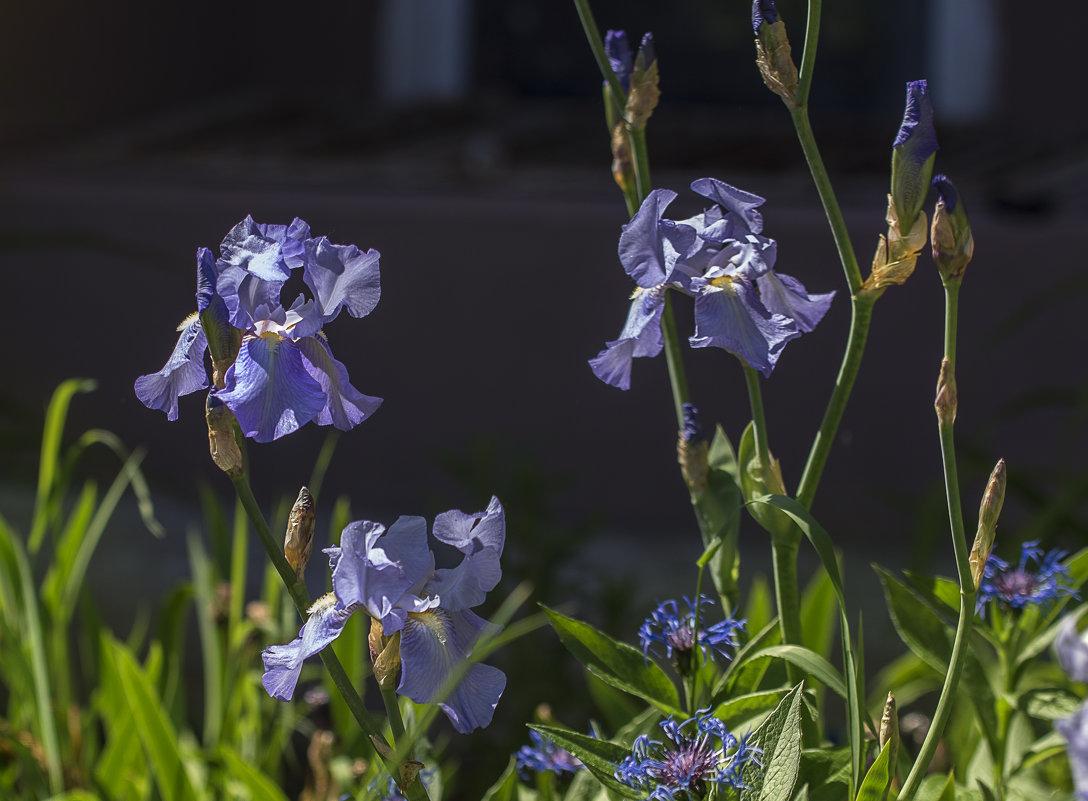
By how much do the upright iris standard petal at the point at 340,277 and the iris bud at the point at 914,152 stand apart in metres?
0.29

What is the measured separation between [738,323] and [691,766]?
0.25 m

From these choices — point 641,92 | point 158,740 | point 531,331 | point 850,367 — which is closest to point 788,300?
point 850,367

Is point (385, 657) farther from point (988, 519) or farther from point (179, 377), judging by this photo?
point (988, 519)

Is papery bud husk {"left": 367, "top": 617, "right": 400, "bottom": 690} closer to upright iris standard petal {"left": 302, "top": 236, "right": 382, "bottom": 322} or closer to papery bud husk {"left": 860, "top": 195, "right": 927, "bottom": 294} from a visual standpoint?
→ upright iris standard petal {"left": 302, "top": 236, "right": 382, "bottom": 322}

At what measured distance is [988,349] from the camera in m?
2.05

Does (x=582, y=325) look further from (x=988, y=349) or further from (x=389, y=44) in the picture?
(x=389, y=44)

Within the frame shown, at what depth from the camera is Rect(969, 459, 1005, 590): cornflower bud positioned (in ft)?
1.83

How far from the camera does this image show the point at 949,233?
1.86 feet

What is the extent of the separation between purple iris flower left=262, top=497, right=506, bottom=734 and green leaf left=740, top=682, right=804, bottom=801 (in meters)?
0.15

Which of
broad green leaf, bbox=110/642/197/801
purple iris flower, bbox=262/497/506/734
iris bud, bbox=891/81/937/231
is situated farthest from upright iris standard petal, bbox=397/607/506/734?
broad green leaf, bbox=110/642/197/801

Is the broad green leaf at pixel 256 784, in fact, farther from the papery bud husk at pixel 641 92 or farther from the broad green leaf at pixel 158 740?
the papery bud husk at pixel 641 92

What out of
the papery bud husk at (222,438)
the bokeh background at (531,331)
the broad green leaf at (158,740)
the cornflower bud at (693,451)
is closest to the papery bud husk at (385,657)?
the papery bud husk at (222,438)

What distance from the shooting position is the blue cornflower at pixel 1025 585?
0.75 metres

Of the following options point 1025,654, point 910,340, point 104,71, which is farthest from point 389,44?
point 1025,654
